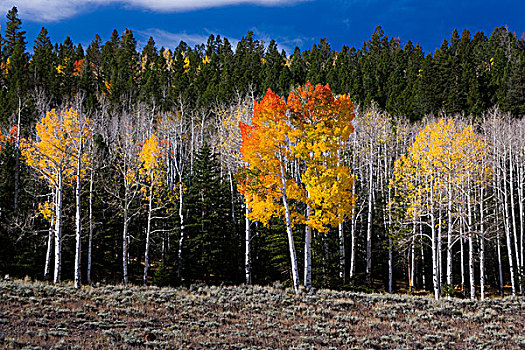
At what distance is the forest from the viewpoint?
18.4 m

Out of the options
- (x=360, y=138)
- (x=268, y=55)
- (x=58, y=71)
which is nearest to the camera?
(x=360, y=138)

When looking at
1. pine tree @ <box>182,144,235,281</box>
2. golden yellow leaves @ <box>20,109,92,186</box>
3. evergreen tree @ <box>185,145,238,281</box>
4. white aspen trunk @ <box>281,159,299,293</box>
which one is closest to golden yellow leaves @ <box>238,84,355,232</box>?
white aspen trunk @ <box>281,159,299,293</box>

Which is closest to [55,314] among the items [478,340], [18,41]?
[478,340]

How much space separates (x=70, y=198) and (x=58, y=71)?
2179 inches

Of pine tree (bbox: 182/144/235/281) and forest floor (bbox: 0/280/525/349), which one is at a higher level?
pine tree (bbox: 182/144/235/281)

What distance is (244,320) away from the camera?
12.8m

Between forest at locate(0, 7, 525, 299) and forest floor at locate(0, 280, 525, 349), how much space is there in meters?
3.18

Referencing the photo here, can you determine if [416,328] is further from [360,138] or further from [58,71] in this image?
[58,71]

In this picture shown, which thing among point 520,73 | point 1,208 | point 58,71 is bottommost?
point 1,208

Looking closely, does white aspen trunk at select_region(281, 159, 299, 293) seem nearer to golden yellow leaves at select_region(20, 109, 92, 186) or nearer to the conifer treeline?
golden yellow leaves at select_region(20, 109, 92, 186)

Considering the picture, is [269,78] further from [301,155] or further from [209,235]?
[301,155]

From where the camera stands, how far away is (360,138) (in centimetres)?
3350

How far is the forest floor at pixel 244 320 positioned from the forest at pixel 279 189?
3.18 meters

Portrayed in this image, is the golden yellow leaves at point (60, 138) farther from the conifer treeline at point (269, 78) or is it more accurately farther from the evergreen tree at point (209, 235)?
the conifer treeline at point (269, 78)
